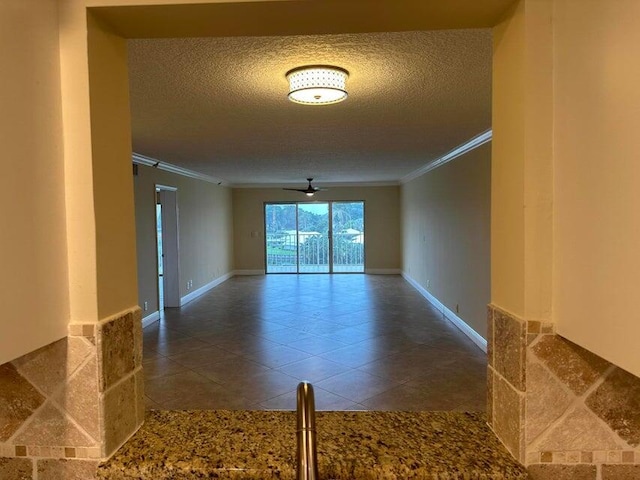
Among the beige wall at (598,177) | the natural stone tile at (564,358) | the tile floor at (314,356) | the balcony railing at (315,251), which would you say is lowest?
the tile floor at (314,356)

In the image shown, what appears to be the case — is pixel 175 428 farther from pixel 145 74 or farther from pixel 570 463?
pixel 145 74

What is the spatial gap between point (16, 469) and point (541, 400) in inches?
46.5

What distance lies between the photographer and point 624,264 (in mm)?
640

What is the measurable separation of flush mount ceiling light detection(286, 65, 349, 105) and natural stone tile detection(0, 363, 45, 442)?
1917 millimetres

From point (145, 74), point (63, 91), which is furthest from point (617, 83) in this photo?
point (145, 74)

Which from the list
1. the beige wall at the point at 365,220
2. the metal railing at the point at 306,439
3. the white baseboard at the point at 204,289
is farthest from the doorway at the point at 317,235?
the metal railing at the point at 306,439

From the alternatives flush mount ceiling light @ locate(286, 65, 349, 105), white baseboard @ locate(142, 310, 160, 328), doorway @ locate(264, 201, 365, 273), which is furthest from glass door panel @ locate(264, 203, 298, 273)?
flush mount ceiling light @ locate(286, 65, 349, 105)

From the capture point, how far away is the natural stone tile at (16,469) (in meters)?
0.94

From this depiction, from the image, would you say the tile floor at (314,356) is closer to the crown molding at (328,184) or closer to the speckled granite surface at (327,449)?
the speckled granite surface at (327,449)

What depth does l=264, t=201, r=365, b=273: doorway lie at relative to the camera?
11.1 m

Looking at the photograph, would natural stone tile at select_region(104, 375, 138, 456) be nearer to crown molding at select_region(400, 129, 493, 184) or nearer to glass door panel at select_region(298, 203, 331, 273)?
crown molding at select_region(400, 129, 493, 184)

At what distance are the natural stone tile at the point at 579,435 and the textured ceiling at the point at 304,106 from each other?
163cm

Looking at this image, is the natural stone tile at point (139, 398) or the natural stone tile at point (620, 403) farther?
the natural stone tile at point (139, 398)

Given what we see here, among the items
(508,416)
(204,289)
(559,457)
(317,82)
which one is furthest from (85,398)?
(204,289)
